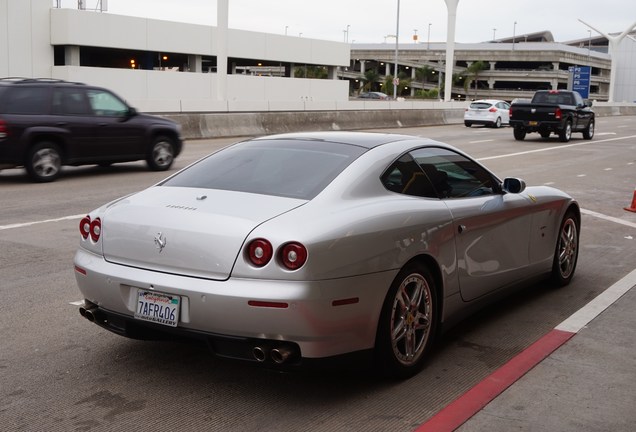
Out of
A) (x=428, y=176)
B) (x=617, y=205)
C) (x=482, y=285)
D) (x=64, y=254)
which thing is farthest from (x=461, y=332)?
(x=617, y=205)

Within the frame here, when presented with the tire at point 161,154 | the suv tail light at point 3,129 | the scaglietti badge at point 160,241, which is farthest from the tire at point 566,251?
the tire at point 161,154

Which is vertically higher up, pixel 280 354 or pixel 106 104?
pixel 106 104

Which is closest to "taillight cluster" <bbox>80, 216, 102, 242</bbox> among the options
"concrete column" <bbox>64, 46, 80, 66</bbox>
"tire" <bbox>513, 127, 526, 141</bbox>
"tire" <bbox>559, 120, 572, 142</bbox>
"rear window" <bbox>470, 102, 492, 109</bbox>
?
"tire" <bbox>513, 127, 526, 141</bbox>

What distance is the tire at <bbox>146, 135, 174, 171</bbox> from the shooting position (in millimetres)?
15906

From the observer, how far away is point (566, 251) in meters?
7.41

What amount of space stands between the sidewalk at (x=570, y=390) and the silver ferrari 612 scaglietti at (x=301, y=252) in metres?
0.58

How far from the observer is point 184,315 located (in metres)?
4.36

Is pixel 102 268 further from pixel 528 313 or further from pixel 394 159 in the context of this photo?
pixel 528 313

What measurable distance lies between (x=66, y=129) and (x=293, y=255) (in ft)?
35.8

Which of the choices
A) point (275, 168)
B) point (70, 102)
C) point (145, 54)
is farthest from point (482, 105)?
point (275, 168)

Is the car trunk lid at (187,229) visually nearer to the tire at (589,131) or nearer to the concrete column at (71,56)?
the tire at (589,131)

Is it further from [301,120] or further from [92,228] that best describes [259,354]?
[301,120]

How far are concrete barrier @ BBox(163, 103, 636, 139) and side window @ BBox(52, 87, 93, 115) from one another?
833 centimetres

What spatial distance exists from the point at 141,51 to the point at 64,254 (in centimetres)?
4762
